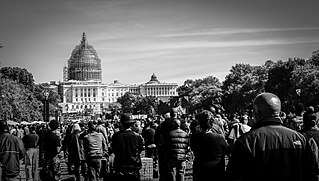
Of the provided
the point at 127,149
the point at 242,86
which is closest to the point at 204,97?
the point at 242,86

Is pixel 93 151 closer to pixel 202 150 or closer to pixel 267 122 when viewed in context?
pixel 202 150

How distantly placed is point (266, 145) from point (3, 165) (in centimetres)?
704

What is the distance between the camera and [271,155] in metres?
4.57

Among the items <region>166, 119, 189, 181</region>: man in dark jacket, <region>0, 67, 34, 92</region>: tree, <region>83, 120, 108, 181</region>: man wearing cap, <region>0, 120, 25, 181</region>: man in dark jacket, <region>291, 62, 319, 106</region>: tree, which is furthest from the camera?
<region>0, 67, 34, 92</region>: tree

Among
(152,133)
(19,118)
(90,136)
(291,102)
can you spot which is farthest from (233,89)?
(90,136)

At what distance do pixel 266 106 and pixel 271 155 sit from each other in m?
0.46

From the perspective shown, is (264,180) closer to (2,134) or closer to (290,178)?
(290,178)

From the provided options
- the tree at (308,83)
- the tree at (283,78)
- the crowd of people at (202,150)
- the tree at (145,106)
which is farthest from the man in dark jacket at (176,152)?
the tree at (145,106)

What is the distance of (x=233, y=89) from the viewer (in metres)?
90.7

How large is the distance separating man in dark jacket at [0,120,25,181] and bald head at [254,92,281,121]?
263 inches

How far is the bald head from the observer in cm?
474

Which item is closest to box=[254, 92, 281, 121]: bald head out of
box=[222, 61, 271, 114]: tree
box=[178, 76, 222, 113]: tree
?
box=[222, 61, 271, 114]: tree

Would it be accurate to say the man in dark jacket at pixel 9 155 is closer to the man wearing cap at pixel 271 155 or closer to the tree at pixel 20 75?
the man wearing cap at pixel 271 155

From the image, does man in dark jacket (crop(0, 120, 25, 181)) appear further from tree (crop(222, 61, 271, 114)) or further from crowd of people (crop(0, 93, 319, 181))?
tree (crop(222, 61, 271, 114))
